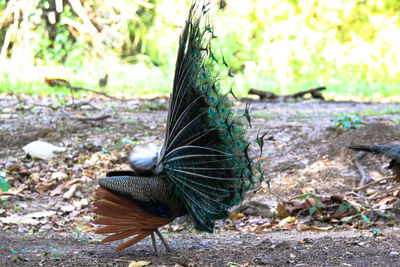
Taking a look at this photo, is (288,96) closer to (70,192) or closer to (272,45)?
(272,45)

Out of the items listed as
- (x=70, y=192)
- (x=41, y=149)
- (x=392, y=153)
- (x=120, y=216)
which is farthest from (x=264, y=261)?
(x=41, y=149)

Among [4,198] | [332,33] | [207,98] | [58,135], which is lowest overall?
[4,198]

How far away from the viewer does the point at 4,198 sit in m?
5.38

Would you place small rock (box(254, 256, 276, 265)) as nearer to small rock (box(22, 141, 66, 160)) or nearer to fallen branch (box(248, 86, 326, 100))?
small rock (box(22, 141, 66, 160))

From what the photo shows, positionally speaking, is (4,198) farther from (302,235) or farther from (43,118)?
(302,235)

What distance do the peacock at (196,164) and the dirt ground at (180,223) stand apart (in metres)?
0.34

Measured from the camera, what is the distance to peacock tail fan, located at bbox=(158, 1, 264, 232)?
12.3 ft

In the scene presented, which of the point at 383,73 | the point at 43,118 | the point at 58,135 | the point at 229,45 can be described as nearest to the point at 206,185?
the point at 58,135

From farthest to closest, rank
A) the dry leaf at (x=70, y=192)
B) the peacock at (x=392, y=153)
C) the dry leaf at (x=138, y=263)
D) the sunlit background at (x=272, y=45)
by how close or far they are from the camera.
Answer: the sunlit background at (x=272, y=45) < the dry leaf at (x=70, y=192) < the peacock at (x=392, y=153) < the dry leaf at (x=138, y=263)

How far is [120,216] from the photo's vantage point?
3.69 meters

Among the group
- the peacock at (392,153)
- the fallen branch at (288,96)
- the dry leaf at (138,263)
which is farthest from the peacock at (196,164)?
the fallen branch at (288,96)

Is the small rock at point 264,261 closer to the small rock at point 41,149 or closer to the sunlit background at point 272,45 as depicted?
the small rock at point 41,149

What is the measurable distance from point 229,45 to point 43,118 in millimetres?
6373

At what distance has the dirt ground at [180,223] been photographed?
3789 mm
